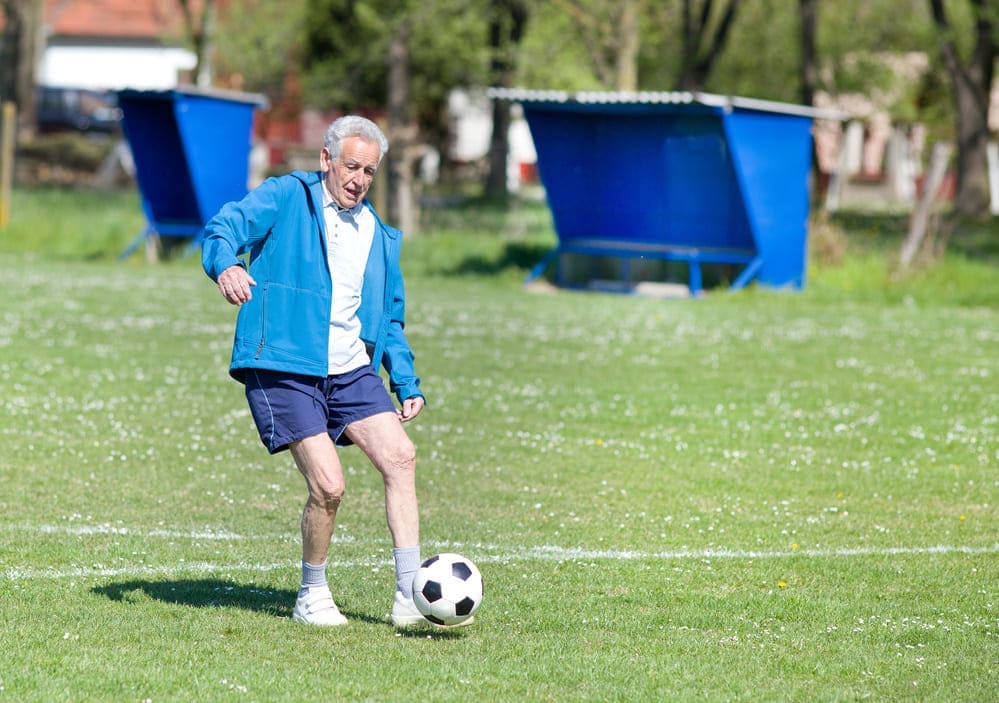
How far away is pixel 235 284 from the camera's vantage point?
555cm

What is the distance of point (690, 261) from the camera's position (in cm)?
2227

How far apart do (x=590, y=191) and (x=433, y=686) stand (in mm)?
18988

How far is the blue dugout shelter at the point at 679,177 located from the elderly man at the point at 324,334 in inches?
604

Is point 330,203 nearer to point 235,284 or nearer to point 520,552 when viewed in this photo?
point 235,284

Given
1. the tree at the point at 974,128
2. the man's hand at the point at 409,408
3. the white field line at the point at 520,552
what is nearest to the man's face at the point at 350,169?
the man's hand at the point at 409,408

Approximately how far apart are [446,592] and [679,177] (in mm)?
17489

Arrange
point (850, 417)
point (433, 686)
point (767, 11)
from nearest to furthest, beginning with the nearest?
point (433, 686), point (850, 417), point (767, 11)

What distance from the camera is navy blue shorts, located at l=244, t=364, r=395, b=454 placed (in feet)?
19.5

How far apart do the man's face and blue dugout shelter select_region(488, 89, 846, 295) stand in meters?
15.5

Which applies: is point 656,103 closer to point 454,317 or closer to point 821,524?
point 454,317

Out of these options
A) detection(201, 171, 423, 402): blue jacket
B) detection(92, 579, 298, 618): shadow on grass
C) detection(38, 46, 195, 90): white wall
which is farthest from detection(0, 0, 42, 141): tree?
detection(201, 171, 423, 402): blue jacket

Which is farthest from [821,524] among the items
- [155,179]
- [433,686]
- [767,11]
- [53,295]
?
[767,11]

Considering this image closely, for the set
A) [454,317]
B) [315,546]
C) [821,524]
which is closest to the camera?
[315,546]

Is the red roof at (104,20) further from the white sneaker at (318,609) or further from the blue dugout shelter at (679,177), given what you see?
the white sneaker at (318,609)
